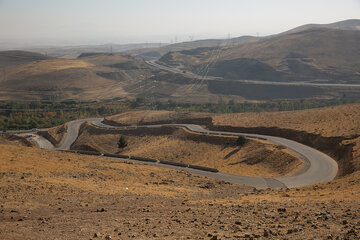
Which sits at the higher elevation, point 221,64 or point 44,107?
point 221,64

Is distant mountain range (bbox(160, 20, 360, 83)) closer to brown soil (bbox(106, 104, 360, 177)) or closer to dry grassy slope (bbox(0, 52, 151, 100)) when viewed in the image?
dry grassy slope (bbox(0, 52, 151, 100))

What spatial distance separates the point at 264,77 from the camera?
152m

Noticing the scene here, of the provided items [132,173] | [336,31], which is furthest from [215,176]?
[336,31]

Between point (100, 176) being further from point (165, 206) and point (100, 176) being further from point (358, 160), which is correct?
point (358, 160)

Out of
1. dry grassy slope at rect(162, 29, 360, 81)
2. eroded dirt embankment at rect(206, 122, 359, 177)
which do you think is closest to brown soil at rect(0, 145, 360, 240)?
eroded dirt embankment at rect(206, 122, 359, 177)

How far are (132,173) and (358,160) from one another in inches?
763

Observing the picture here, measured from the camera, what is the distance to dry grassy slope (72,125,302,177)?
3531 centimetres

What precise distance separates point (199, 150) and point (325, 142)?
633 inches

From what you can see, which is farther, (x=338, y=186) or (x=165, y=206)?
(x=338, y=186)

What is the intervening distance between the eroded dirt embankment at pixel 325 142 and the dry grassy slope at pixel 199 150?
415 centimetres

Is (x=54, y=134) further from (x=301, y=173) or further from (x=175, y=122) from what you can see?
(x=301, y=173)

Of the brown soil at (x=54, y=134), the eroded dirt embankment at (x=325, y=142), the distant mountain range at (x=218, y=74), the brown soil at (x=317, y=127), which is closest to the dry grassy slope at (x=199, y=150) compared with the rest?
the eroded dirt embankment at (x=325, y=142)

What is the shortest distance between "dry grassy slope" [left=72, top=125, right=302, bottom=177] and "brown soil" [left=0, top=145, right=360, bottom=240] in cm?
1038

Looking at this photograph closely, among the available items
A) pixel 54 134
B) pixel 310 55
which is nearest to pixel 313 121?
pixel 54 134
